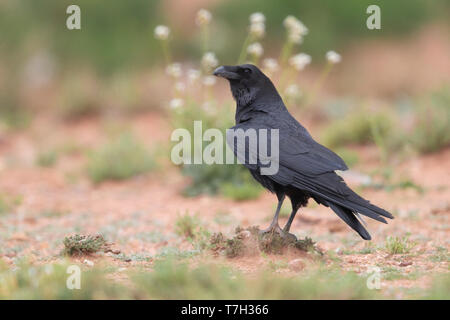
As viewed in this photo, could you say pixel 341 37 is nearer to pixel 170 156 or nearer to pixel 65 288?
pixel 170 156

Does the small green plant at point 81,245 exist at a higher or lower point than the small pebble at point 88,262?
higher

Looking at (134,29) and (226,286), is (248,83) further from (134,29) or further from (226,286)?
(134,29)

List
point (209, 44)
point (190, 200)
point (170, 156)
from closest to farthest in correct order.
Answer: point (190, 200)
point (170, 156)
point (209, 44)

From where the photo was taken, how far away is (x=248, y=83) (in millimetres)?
5684

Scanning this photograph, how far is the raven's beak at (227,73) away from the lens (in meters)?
5.60

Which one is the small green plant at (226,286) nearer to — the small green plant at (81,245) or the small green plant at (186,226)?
the small green plant at (81,245)

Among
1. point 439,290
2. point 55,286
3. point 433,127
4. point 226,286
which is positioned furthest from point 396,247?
point 433,127

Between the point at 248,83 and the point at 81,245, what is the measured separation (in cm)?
193

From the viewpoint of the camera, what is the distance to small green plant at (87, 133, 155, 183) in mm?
9133

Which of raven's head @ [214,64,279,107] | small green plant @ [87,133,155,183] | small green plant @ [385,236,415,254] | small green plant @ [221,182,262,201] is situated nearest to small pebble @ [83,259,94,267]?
raven's head @ [214,64,279,107]

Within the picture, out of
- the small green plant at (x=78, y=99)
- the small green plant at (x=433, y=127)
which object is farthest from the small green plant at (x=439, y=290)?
the small green plant at (x=78, y=99)
